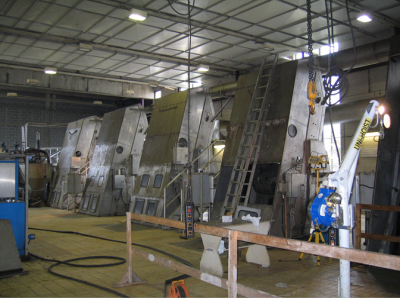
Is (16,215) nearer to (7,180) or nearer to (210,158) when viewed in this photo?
(7,180)

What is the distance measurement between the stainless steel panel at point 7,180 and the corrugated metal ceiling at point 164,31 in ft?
21.6

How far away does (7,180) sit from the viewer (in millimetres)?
8156

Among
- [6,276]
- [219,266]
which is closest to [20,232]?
[6,276]

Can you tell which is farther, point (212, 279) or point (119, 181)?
point (119, 181)

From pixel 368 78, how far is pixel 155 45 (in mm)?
9083

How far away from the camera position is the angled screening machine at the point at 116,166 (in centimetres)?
1684

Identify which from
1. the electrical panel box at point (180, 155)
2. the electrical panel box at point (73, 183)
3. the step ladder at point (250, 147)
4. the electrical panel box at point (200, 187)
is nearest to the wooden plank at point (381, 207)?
the step ladder at point (250, 147)

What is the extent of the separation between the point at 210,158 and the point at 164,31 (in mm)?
5268

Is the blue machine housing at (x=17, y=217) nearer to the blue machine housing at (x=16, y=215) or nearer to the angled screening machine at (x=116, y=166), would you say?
the blue machine housing at (x=16, y=215)

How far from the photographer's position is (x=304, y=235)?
10.0 meters

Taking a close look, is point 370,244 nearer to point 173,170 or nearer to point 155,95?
point 173,170

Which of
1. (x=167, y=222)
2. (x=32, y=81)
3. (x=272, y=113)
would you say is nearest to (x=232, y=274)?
(x=167, y=222)

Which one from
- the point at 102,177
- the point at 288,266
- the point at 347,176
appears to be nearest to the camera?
the point at 347,176

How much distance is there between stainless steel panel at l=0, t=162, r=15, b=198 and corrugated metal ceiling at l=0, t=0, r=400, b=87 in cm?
658
